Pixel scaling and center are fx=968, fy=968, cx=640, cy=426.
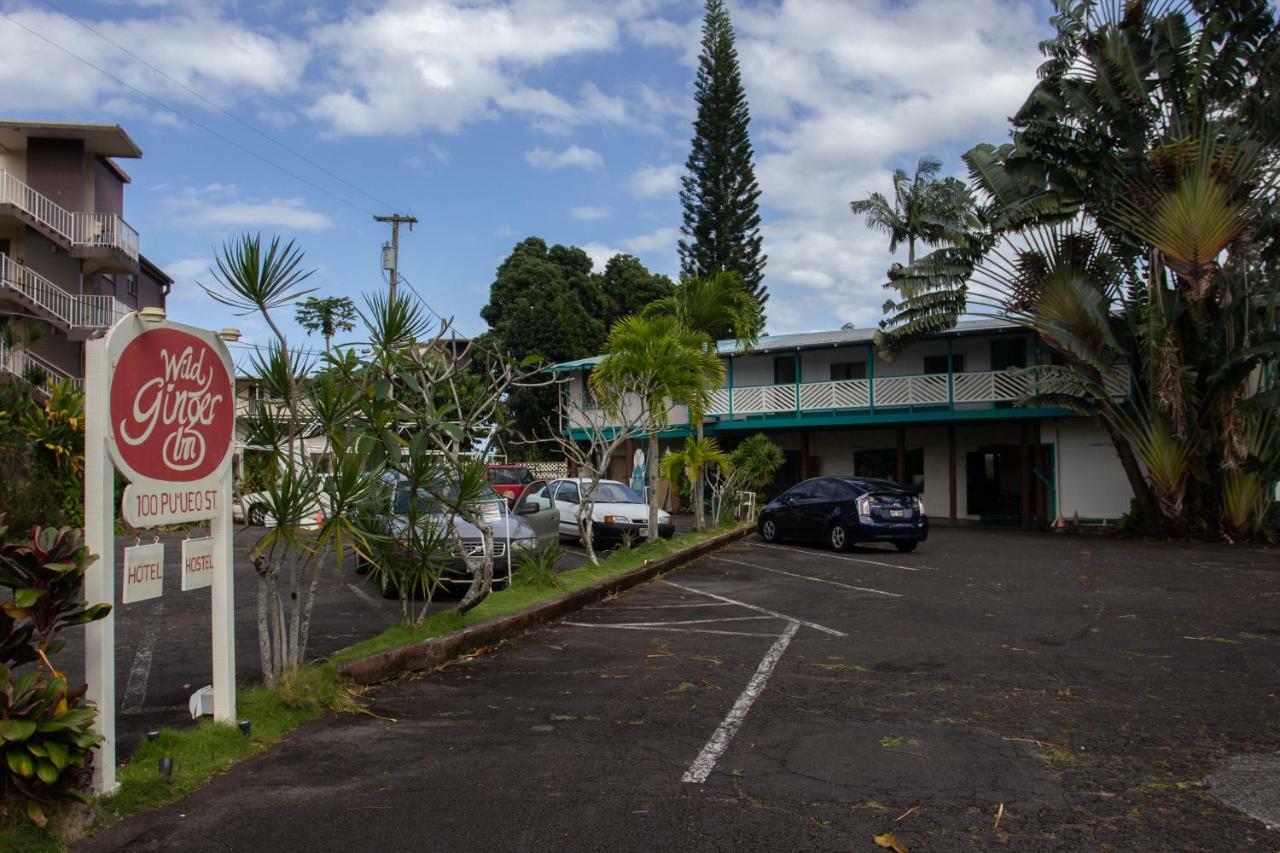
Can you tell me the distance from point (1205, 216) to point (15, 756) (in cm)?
2230

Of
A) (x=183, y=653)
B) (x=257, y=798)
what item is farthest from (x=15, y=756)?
(x=183, y=653)

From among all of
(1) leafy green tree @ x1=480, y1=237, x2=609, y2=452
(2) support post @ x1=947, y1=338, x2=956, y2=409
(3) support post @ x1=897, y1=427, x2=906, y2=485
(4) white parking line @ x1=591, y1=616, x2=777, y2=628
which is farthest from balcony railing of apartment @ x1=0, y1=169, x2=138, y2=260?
(2) support post @ x1=947, y1=338, x2=956, y2=409

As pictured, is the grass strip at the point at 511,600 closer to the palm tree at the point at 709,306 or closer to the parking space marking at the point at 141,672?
the parking space marking at the point at 141,672

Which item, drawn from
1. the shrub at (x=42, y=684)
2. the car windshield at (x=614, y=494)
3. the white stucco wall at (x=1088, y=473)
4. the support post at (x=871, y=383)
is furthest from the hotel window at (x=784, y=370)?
the shrub at (x=42, y=684)

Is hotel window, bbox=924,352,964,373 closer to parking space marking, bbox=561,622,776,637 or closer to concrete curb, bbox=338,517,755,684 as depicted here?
concrete curb, bbox=338,517,755,684

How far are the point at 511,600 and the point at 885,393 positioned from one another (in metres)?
20.8

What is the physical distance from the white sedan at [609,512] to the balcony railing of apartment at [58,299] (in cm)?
1323

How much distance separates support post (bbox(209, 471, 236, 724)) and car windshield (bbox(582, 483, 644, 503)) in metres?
14.3

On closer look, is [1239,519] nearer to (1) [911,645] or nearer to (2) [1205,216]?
(2) [1205,216]

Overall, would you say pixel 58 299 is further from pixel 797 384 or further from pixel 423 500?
pixel 423 500

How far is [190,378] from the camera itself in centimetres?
521

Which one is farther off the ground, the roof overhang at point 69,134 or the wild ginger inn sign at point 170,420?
the roof overhang at point 69,134

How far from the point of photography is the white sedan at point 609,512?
1908 cm

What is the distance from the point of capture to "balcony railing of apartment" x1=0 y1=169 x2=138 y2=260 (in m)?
25.5
